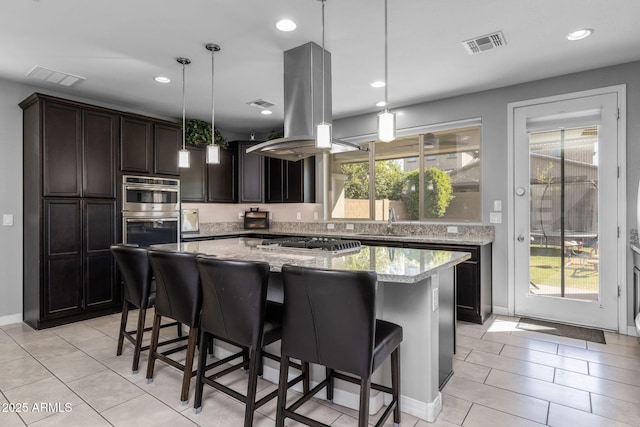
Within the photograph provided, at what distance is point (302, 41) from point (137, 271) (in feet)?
7.39

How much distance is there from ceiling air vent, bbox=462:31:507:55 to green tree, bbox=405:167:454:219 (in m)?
1.76

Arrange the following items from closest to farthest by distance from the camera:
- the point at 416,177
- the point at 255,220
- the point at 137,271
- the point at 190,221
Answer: the point at 137,271 < the point at 416,177 < the point at 190,221 < the point at 255,220

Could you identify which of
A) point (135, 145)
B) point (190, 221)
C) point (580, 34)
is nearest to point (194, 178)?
point (190, 221)

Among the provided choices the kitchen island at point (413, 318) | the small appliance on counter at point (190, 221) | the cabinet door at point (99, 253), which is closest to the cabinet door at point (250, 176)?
the small appliance on counter at point (190, 221)

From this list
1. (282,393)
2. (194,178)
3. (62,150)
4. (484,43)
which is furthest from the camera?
(194,178)

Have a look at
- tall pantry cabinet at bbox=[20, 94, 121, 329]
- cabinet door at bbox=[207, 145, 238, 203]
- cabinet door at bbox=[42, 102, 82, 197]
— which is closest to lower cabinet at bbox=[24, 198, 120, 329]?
tall pantry cabinet at bbox=[20, 94, 121, 329]

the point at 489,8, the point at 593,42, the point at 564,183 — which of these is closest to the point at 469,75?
the point at 593,42

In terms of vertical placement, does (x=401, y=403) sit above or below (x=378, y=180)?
below

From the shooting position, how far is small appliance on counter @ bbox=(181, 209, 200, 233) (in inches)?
209

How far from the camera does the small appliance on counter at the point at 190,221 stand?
5312mm

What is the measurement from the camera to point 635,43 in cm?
298

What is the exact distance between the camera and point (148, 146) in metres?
4.44

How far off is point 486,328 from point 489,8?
289 centimetres

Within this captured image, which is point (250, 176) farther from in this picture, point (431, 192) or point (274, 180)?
point (431, 192)
